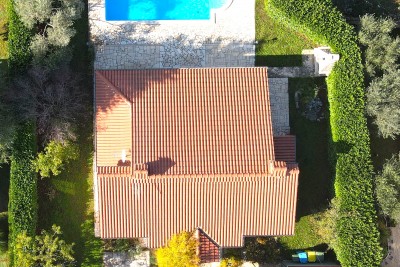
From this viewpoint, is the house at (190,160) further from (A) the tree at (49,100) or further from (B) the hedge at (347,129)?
(B) the hedge at (347,129)

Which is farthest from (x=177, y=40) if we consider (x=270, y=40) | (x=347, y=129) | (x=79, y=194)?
(x=347, y=129)

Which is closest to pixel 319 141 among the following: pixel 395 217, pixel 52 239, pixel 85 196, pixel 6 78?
pixel 395 217

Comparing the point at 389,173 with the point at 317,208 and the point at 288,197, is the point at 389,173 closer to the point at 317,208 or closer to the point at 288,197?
the point at 317,208

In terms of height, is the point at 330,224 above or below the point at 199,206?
below

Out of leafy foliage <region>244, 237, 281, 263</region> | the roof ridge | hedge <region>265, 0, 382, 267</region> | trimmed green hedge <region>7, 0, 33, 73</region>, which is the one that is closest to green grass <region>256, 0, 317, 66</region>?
hedge <region>265, 0, 382, 267</region>

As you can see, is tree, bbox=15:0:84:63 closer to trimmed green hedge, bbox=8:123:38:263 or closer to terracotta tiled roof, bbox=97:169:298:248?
trimmed green hedge, bbox=8:123:38:263

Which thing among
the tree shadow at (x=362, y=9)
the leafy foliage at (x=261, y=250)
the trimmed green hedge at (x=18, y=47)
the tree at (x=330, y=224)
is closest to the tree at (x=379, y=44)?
the tree shadow at (x=362, y=9)

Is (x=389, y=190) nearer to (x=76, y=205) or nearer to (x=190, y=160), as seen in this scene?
(x=190, y=160)
